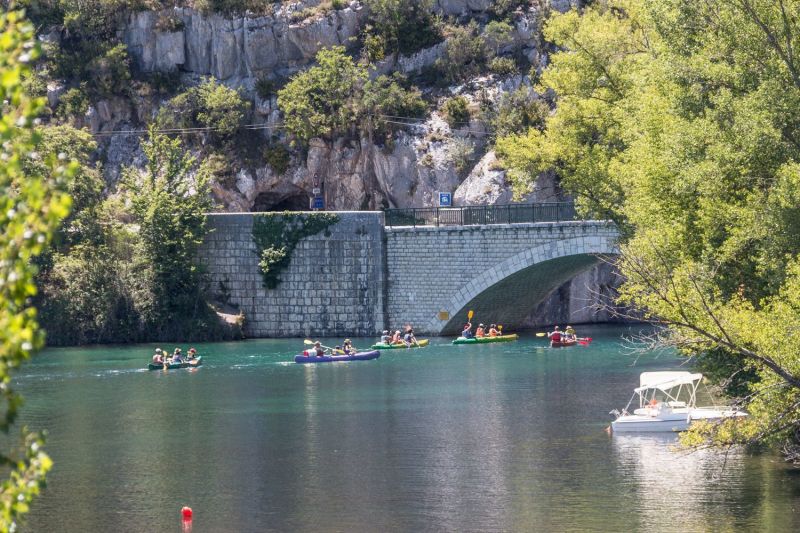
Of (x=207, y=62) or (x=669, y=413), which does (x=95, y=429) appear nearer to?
(x=669, y=413)

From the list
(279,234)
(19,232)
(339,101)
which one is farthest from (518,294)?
(19,232)

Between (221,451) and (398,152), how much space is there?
1312 inches

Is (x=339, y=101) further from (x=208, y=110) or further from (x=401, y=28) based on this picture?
(x=208, y=110)

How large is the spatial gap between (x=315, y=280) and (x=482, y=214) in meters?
7.96

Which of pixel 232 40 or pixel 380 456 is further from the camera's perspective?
pixel 232 40

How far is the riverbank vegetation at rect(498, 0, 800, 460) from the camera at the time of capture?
865 inches

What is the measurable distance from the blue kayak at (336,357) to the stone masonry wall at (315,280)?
7.87m

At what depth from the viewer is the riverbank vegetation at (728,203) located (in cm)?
2197

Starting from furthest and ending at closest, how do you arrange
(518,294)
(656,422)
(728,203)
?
(518,294)
(656,422)
(728,203)

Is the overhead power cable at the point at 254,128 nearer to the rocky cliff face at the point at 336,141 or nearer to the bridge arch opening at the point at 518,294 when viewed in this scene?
the rocky cliff face at the point at 336,141

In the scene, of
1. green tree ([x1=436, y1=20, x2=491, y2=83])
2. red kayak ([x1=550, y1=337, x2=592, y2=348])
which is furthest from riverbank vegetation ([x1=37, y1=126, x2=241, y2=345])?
green tree ([x1=436, y1=20, x2=491, y2=83])

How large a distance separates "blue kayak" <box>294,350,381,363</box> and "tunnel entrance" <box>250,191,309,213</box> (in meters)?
19.1

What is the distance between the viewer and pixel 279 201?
66.5 metres

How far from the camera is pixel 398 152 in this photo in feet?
203
